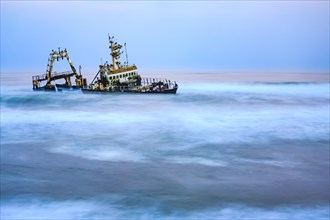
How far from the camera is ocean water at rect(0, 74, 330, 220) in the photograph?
8125 mm

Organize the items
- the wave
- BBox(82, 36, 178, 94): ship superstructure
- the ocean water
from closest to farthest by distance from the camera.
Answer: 1. the wave
2. the ocean water
3. BBox(82, 36, 178, 94): ship superstructure

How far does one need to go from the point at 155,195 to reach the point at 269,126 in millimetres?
13631

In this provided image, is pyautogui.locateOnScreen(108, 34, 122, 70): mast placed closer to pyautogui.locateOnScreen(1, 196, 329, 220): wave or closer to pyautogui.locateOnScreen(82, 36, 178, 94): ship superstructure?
pyautogui.locateOnScreen(82, 36, 178, 94): ship superstructure

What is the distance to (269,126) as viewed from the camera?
21062 millimetres

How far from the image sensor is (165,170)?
1140 cm

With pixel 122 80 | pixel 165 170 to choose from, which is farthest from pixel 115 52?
pixel 165 170

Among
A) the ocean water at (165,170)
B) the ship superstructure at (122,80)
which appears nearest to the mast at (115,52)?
the ship superstructure at (122,80)

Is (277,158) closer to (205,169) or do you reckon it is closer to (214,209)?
(205,169)

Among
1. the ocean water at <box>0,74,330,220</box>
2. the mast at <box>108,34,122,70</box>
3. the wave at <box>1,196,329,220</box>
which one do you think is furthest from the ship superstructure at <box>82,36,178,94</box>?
the wave at <box>1,196,329,220</box>

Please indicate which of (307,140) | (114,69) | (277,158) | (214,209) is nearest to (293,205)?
(214,209)

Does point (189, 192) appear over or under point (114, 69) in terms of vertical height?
under

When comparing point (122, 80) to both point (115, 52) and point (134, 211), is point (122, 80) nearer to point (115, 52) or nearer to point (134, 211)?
point (115, 52)

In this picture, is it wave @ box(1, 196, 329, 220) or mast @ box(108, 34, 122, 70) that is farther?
mast @ box(108, 34, 122, 70)

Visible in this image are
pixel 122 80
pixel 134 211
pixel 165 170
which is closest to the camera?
pixel 134 211
